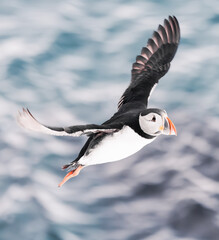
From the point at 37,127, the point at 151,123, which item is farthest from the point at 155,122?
the point at 37,127

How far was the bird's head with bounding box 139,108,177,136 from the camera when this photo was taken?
6359 mm

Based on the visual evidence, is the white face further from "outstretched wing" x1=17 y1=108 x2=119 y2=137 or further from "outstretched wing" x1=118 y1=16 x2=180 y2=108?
"outstretched wing" x1=118 y1=16 x2=180 y2=108

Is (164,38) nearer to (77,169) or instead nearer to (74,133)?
(77,169)

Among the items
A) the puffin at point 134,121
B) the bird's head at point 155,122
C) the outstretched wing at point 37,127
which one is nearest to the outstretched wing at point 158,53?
the puffin at point 134,121

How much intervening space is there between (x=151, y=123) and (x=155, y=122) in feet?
0.15

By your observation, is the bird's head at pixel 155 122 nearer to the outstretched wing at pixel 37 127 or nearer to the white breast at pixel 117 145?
the white breast at pixel 117 145

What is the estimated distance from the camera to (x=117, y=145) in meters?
6.46

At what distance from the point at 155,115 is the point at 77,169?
50.6 inches

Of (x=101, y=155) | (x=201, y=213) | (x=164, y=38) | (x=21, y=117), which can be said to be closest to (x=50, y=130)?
(x=21, y=117)

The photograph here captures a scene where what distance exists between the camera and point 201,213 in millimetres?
10344

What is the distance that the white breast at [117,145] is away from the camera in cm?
646

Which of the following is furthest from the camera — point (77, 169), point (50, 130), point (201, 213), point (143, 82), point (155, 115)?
point (201, 213)

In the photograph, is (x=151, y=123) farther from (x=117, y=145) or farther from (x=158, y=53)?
(x=158, y=53)

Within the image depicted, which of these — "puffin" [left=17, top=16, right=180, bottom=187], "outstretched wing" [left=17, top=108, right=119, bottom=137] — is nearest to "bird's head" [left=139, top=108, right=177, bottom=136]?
"puffin" [left=17, top=16, right=180, bottom=187]
